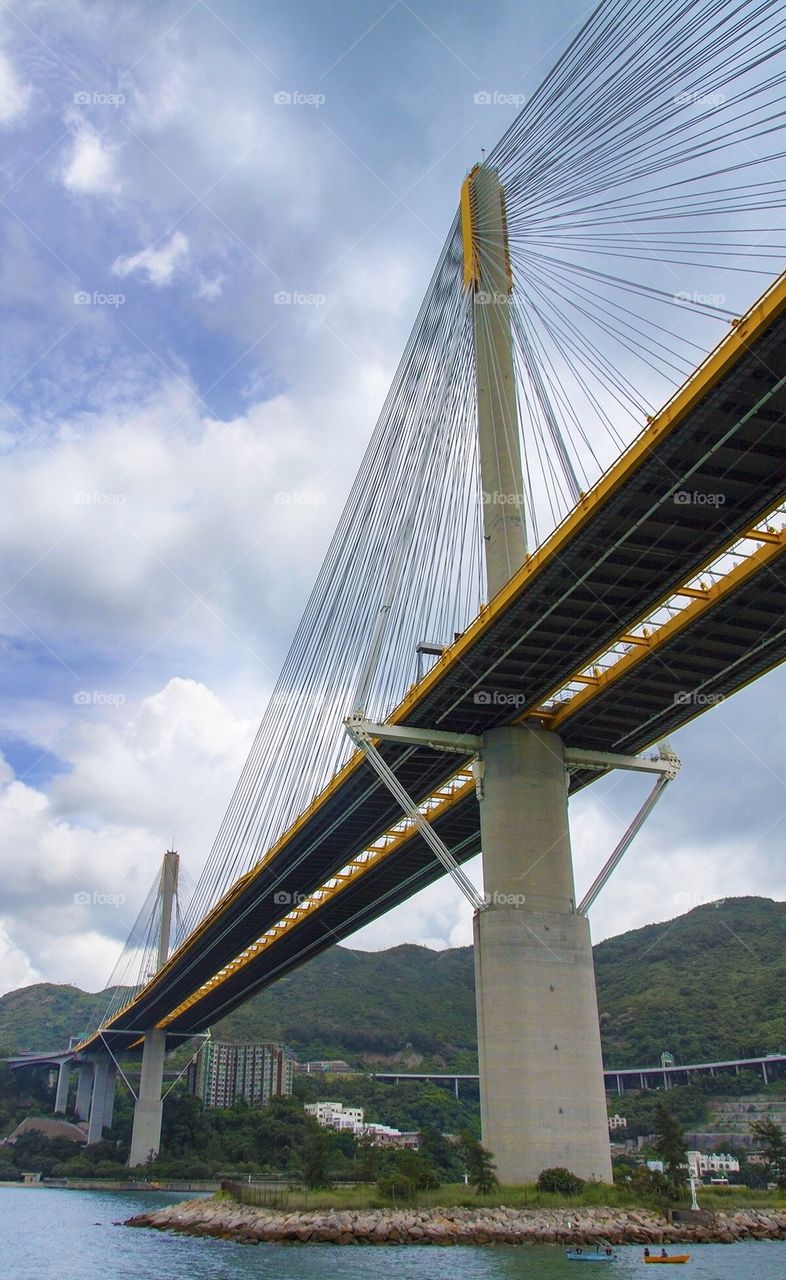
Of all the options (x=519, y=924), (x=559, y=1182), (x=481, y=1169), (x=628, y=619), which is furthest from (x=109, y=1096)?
(x=628, y=619)

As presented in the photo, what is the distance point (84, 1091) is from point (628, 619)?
109m

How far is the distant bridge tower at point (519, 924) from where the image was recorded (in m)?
28.7

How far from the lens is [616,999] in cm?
12644

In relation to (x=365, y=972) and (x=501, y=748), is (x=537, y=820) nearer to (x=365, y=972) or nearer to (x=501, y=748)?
(x=501, y=748)

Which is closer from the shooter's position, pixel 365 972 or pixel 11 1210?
pixel 11 1210

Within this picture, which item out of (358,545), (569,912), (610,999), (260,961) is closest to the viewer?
(569,912)

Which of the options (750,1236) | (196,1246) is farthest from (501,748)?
(196,1246)

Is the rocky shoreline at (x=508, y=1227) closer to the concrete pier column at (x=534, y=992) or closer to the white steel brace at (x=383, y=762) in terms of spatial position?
the concrete pier column at (x=534, y=992)

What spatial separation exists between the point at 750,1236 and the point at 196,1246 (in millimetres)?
18423

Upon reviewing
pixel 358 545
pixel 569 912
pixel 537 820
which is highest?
pixel 358 545

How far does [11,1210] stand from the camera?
5888cm

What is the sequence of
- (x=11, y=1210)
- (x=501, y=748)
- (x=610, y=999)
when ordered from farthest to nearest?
(x=610, y=999), (x=11, y=1210), (x=501, y=748)

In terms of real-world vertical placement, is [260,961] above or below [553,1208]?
above

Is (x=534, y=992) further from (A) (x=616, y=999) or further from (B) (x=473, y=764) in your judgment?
(A) (x=616, y=999)
